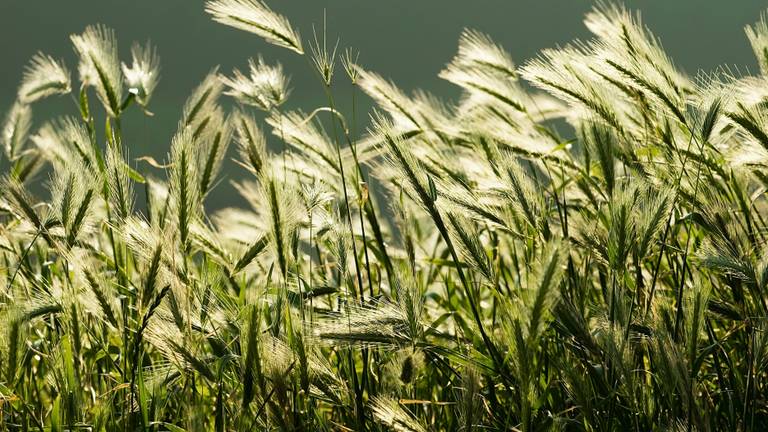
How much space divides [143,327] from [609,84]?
24.0 inches

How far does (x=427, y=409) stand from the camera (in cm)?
113

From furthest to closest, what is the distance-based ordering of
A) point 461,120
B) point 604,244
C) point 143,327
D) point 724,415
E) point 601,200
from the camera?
point 461,120, point 601,200, point 724,415, point 604,244, point 143,327

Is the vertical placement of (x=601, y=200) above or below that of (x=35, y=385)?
above

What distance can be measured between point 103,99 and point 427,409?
599 millimetres

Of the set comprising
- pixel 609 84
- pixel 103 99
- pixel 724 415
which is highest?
pixel 103 99

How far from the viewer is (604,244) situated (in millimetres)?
893

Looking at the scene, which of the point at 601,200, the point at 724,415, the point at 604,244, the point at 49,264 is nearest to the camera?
the point at 604,244

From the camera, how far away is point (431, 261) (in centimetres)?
131

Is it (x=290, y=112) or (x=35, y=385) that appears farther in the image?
(x=290, y=112)

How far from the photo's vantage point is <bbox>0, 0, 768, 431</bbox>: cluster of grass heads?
788 millimetres

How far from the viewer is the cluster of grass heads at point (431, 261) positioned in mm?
788

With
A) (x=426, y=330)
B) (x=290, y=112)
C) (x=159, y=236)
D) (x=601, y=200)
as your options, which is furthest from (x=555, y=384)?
(x=290, y=112)

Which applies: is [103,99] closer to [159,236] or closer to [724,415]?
[159,236]

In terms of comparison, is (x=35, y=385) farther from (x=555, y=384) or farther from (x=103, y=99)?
(x=555, y=384)
